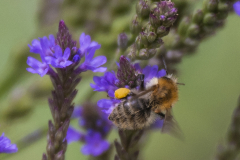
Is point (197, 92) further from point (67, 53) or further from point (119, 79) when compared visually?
point (67, 53)

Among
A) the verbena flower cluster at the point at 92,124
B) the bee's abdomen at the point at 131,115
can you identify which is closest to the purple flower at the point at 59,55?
the bee's abdomen at the point at 131,115

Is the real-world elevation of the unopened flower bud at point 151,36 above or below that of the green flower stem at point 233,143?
above

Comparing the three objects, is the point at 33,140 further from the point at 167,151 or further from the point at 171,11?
the point at 167,151

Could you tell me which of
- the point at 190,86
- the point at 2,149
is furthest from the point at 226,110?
the point at 2,149

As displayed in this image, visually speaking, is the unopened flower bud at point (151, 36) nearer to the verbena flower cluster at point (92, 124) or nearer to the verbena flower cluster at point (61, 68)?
the verbena flower cluster at point (61, 68)

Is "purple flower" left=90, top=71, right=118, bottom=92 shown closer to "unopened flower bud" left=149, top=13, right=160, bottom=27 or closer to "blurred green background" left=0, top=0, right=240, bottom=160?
"unopened flower bud" left=149, top=13, right=160, bottom=27

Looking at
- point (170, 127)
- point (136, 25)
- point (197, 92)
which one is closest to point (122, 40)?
point (136, 25)
